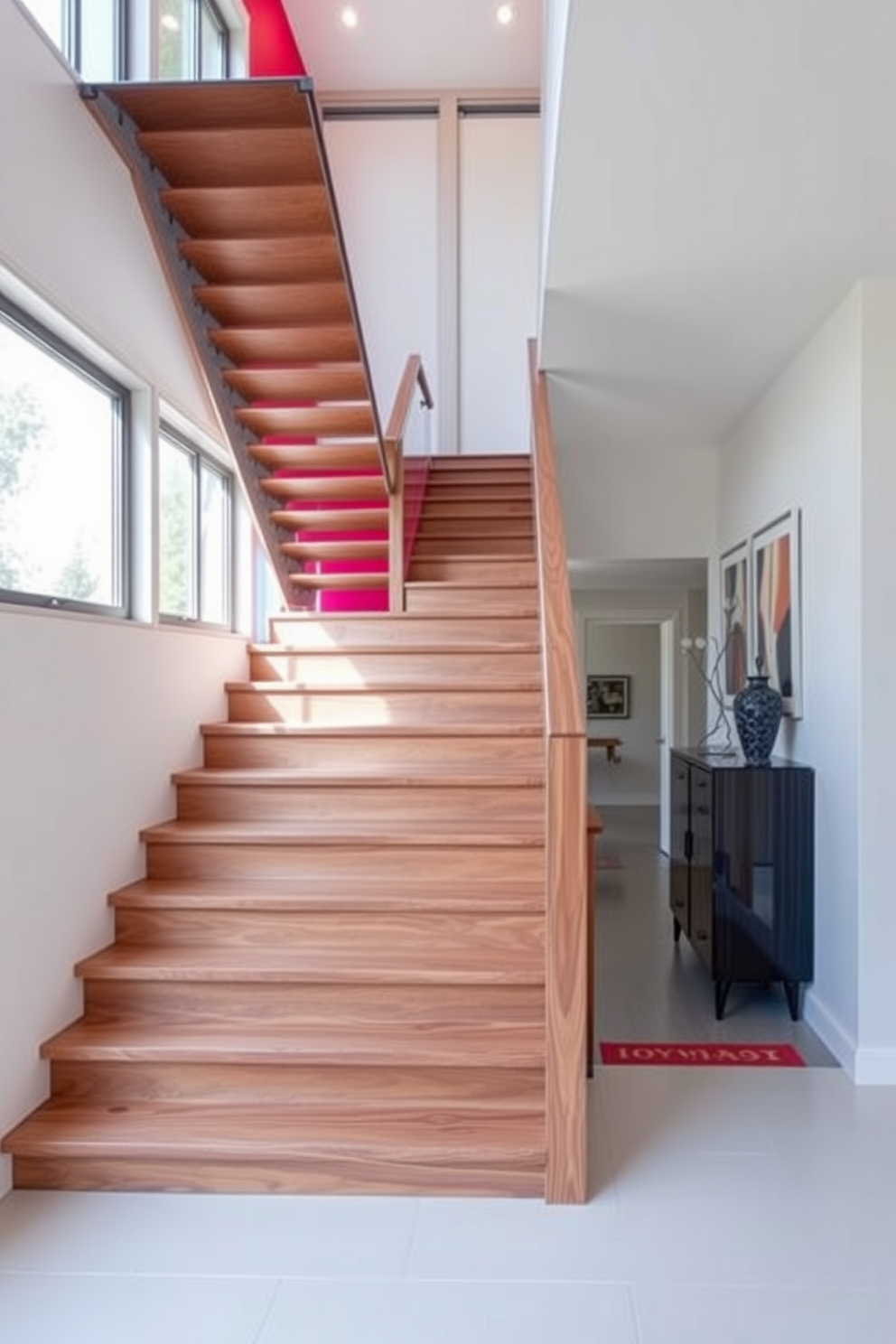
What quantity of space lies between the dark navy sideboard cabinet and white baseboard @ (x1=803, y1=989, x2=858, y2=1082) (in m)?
0.05

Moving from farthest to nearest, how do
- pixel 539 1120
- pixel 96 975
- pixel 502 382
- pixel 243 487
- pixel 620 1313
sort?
pixel 502 382 < pixel 243 487 < pixel 96 975 < pixel 539 1120 < pixel 620 1313

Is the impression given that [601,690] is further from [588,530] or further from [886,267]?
[886,267]

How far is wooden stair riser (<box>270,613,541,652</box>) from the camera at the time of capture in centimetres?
399

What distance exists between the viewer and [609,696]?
1003 centimetres

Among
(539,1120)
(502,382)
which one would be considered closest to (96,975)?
(539,1120)

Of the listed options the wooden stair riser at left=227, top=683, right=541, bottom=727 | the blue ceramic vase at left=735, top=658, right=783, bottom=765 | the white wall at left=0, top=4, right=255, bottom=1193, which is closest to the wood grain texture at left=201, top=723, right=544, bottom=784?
the wooden stair riser at left=227, top=683, right=541, bottom=727

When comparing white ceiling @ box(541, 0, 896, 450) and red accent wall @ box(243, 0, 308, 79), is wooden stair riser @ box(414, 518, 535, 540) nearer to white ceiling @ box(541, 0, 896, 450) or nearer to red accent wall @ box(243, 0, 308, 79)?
white ceiling @ box(541, 0, 896, 450)

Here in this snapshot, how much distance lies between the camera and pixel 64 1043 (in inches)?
91.5

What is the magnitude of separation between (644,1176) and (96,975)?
1613 mm

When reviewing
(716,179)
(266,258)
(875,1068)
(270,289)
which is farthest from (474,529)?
(875,1068)

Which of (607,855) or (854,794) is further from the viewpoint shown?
(607,855)

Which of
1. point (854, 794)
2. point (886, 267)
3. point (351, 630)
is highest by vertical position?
point (886, 267)

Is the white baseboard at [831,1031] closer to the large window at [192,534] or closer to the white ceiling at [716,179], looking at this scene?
the white ceiling at [716,179]

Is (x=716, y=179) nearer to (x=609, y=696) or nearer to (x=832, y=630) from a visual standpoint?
(x=832, y=630)
